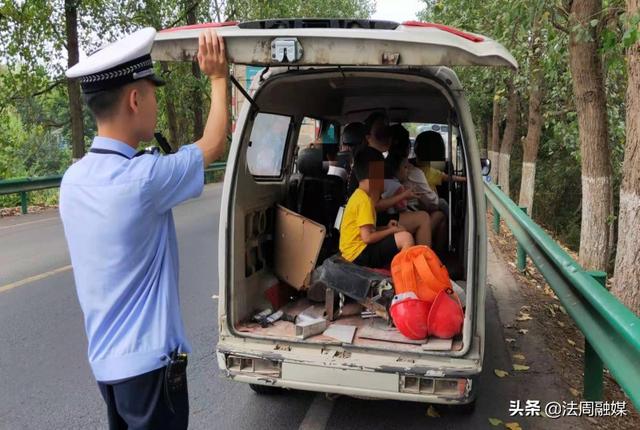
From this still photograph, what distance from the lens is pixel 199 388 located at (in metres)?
4.34

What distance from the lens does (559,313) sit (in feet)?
20.9

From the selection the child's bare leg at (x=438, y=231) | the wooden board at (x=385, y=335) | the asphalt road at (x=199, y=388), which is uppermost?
the child's bare leg at (x=438, y=231)

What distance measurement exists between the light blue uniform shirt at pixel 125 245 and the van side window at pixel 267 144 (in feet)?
8.96

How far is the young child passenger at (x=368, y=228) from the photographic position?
14.6ft

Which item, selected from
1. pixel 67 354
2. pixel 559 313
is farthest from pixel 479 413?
pixel 67 354

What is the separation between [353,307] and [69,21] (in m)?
15.2

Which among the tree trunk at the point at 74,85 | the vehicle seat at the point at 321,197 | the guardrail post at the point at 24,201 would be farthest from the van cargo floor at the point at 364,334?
the tree trunk at the point at 74,85

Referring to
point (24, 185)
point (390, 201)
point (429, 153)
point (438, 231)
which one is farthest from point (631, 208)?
point (24, 185)

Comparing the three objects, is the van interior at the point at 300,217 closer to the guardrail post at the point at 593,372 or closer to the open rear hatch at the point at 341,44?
the open rear hatch at the point at 341,44

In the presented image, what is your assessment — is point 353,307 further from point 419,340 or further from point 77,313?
point 77,313

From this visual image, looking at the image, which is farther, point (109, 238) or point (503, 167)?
point (503, 167)

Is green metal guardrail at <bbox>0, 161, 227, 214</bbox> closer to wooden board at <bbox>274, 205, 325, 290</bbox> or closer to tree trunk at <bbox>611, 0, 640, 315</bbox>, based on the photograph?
wooden board at <bbox>274, 205, 325, 290</bbox>

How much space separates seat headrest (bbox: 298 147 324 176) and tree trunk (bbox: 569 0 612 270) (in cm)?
364

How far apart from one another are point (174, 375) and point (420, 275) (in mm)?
2187
